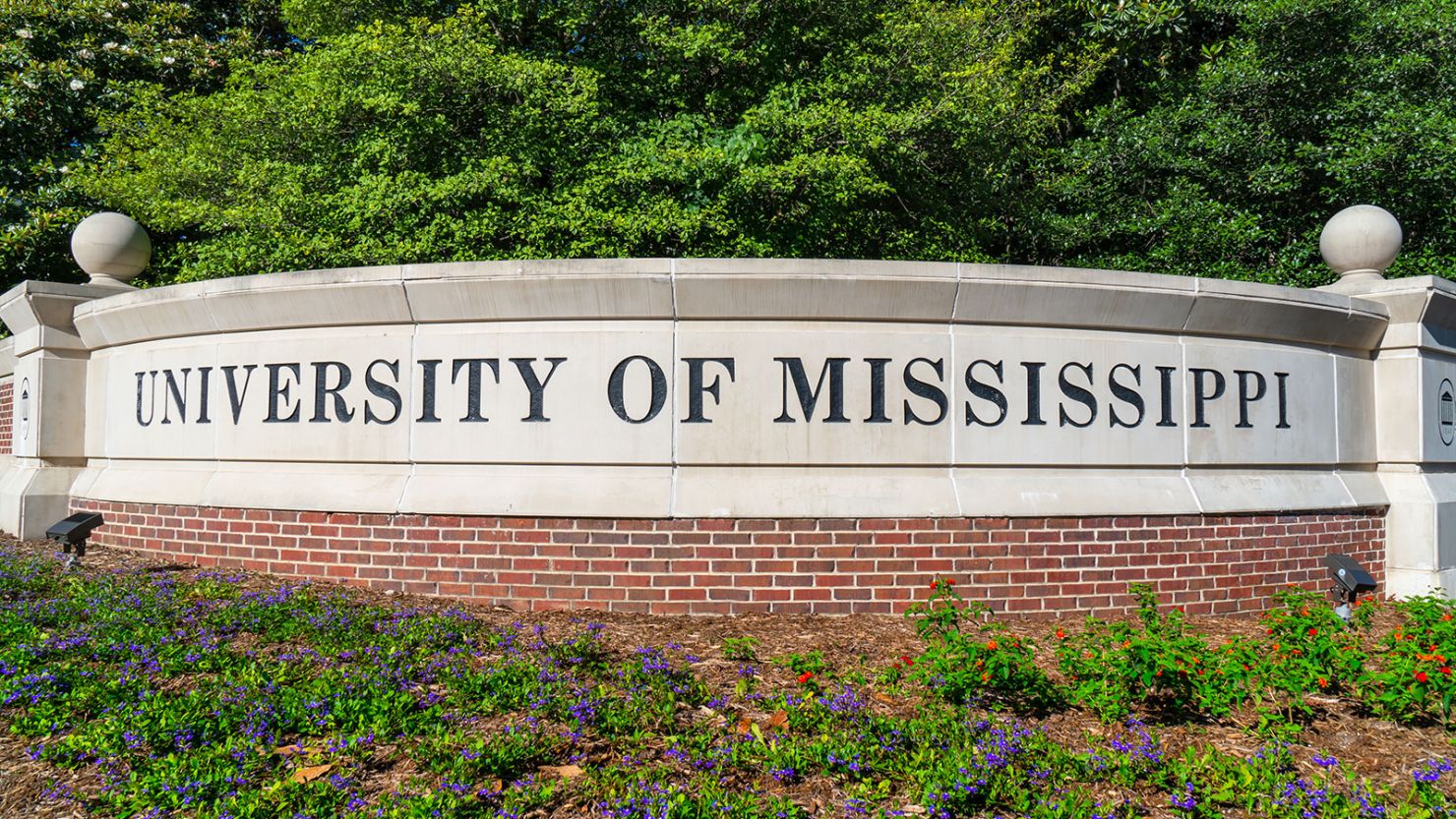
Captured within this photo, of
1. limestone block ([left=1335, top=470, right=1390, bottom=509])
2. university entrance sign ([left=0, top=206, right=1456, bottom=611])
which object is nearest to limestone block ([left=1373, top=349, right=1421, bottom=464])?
limestone block ([left=1335, top=470, right=1390, bottom=509])

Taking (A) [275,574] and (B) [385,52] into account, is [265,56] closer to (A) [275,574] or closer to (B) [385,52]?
(B) [385,52]

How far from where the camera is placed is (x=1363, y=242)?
23.6ft

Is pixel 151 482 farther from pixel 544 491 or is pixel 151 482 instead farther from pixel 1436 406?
pixel 1436 406

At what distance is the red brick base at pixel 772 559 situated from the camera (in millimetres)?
5340

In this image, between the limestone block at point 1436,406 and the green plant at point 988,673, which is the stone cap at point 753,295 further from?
the green plant at point 988,673

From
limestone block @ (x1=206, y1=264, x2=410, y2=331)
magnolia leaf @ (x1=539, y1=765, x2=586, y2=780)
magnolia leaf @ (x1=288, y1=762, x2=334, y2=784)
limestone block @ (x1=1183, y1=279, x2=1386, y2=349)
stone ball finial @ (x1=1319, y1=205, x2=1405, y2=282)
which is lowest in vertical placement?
magnolia leaf @ (x1=539, y1=765, x2=586, y2=780)

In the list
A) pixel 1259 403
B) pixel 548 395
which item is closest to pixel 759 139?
pixel 548 395

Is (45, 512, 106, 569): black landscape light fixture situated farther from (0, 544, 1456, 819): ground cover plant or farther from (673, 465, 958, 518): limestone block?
(673, 465, 958, 518): limestone block

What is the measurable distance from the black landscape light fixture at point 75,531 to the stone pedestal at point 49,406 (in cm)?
134

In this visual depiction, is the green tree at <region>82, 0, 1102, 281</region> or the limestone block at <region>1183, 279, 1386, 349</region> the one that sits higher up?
the green tree at <region>82, 0, 1102, 281</region>

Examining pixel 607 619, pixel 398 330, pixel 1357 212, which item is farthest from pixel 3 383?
pixel 1357 212

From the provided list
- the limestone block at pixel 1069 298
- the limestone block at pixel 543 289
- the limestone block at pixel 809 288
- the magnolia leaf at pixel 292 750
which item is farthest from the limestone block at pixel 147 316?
the limestone block at pixel 1069 298

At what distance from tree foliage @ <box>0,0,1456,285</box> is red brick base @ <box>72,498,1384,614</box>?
5.34 metres

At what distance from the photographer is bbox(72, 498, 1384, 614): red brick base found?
534cm
